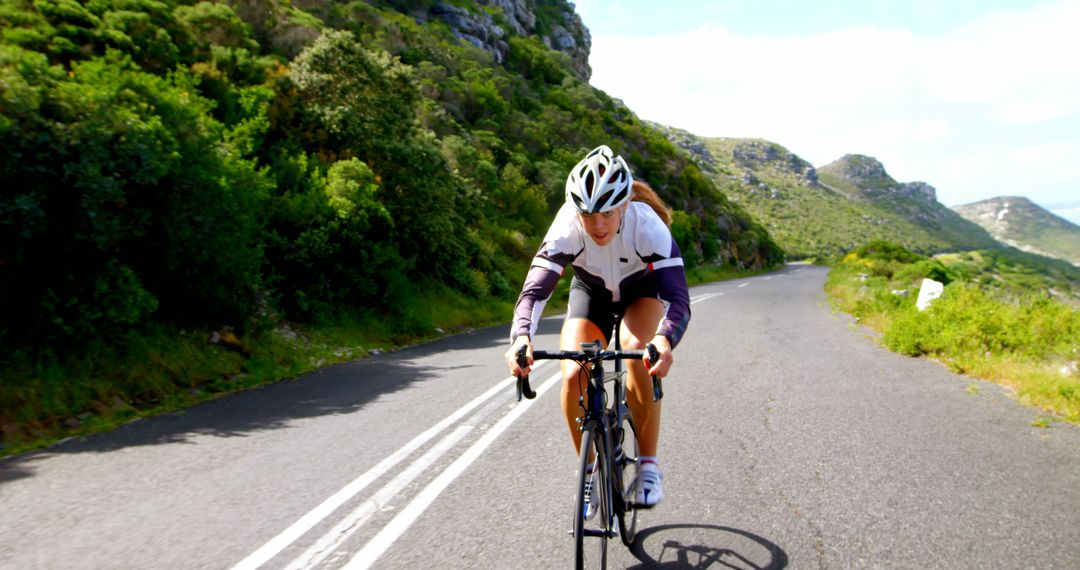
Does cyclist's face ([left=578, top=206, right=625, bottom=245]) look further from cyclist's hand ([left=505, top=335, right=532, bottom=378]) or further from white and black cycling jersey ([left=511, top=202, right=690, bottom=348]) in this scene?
cyclist's hand ([left=505, top=335, right=532, bottom=378])

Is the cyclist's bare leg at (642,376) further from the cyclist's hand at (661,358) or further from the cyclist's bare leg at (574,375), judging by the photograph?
the cyclist's hand at (661,358)

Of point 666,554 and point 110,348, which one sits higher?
point 110,348

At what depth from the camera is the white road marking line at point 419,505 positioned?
3.52 metres

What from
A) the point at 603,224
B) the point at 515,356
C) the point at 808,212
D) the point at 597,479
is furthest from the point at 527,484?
the point at 808,212

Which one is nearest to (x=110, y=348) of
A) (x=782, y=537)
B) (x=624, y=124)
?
(x=782, y=537)

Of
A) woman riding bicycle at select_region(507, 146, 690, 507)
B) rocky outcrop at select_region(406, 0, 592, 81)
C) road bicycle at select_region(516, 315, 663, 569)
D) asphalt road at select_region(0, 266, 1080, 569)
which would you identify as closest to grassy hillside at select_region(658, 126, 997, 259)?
rocky outcrop at select_region(406, 0, 592, 81)

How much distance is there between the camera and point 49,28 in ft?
48.9

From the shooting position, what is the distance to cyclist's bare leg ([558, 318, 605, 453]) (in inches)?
137

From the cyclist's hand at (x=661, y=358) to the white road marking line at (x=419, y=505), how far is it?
167 centimetres

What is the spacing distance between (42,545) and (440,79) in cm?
4167

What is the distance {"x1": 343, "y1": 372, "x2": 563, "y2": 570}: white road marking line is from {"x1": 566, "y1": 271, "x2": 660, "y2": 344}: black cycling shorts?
1.49 meters

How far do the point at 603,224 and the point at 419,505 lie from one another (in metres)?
2.09

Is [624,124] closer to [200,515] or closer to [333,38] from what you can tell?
[333,38]

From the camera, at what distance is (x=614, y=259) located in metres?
3.77
